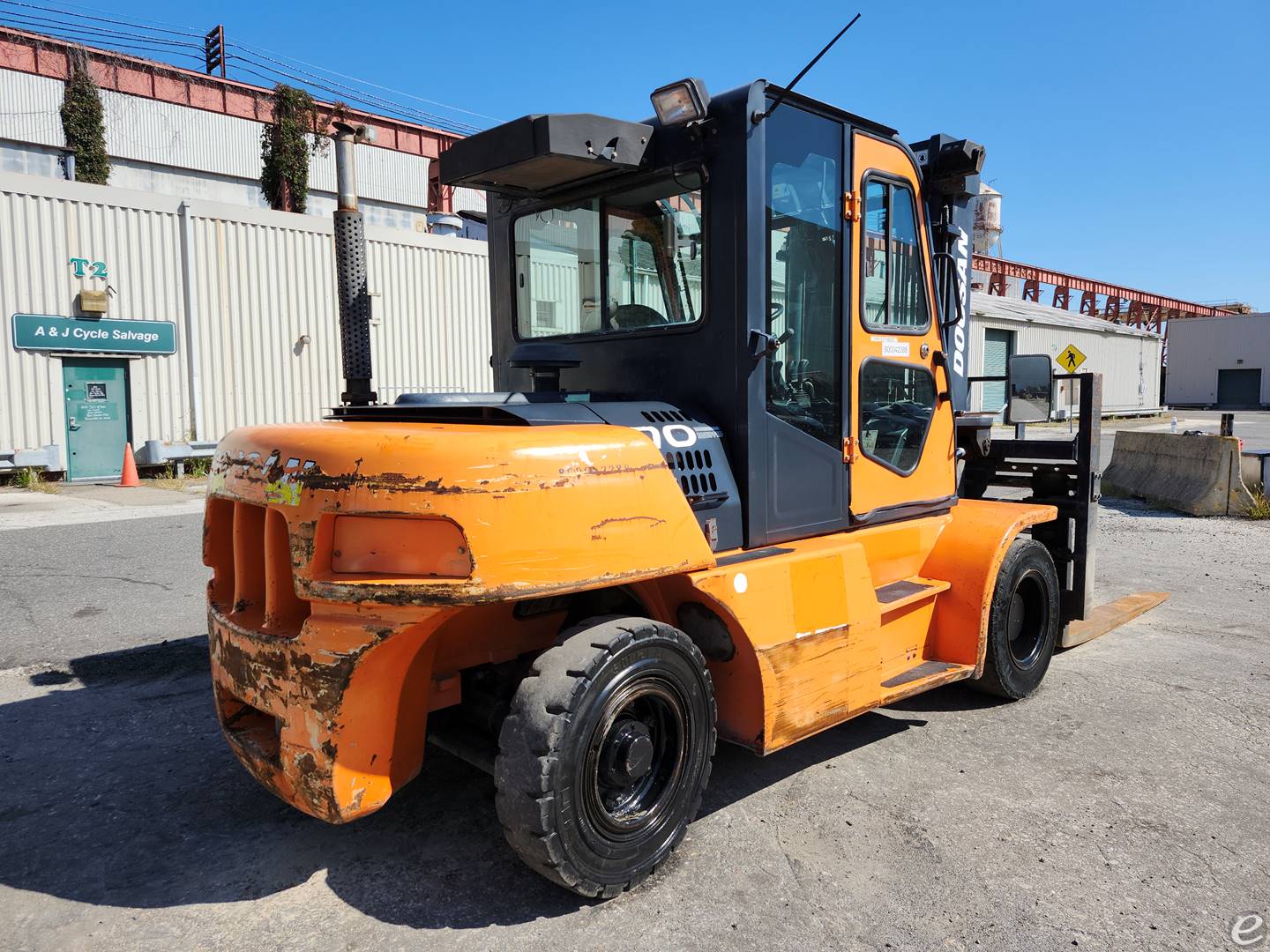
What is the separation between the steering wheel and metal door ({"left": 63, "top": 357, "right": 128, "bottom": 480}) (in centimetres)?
1370

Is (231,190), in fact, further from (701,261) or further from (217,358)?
(701,261)

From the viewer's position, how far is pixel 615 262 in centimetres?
381

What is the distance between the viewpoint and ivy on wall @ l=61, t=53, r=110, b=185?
25.2m

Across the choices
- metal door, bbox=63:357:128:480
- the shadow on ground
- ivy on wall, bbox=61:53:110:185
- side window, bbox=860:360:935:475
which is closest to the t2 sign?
metal door, bbox=63:357:128:480

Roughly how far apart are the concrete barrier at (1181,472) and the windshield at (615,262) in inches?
417

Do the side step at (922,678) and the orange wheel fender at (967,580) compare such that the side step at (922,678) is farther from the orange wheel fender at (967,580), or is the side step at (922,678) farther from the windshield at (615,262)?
the windshield at (615,262)

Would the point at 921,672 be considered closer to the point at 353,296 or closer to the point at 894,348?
the point at 894,348

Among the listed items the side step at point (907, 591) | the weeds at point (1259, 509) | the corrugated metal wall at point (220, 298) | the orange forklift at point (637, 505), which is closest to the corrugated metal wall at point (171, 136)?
the corrugated metal wall at point (220, 298)

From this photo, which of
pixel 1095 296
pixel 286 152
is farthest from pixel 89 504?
pixel 1095 296

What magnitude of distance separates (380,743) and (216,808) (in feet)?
4.02

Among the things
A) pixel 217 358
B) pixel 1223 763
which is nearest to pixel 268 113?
pixel 217 358

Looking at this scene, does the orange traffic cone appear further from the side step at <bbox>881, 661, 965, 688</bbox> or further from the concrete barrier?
the concrete barrier

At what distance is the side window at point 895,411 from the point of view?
404 cm

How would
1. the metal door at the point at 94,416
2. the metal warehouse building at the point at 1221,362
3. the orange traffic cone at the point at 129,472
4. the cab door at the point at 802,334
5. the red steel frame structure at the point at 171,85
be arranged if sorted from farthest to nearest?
the metal warehouse building at the point at 1221,362, the red steel frame structure at the point at 171,85, the metal door at the point at 94,416, the orange traffic cone at the point at 129,472, the cab door at the point at 802,334
